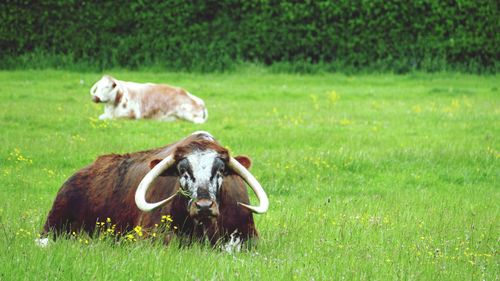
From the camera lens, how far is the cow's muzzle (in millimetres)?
7125

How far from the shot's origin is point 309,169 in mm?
12766

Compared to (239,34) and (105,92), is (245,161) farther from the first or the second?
(239,34)

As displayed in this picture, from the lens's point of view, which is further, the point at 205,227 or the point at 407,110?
the point at 407,110

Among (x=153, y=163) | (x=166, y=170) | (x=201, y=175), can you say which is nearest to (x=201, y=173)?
(x=201, y=175)

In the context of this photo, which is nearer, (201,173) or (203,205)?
(203,205)

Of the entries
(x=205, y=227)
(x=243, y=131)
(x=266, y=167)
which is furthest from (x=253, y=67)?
(x=205, y=227)

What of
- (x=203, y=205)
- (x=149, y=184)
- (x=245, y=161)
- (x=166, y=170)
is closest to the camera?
(x=203, y=205)

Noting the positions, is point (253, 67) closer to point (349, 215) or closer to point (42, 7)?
point (42, 7)

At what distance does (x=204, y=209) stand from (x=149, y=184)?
0.72m

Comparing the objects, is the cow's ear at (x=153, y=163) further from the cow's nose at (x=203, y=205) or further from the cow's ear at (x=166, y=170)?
the cow's nose at (x=203, y=205)

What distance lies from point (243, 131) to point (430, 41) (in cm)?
1240

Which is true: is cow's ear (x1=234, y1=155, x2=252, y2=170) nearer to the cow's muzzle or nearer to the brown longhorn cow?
the brown longhorn cow

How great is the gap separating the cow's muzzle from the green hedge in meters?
20.2

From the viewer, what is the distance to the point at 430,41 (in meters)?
27.1
